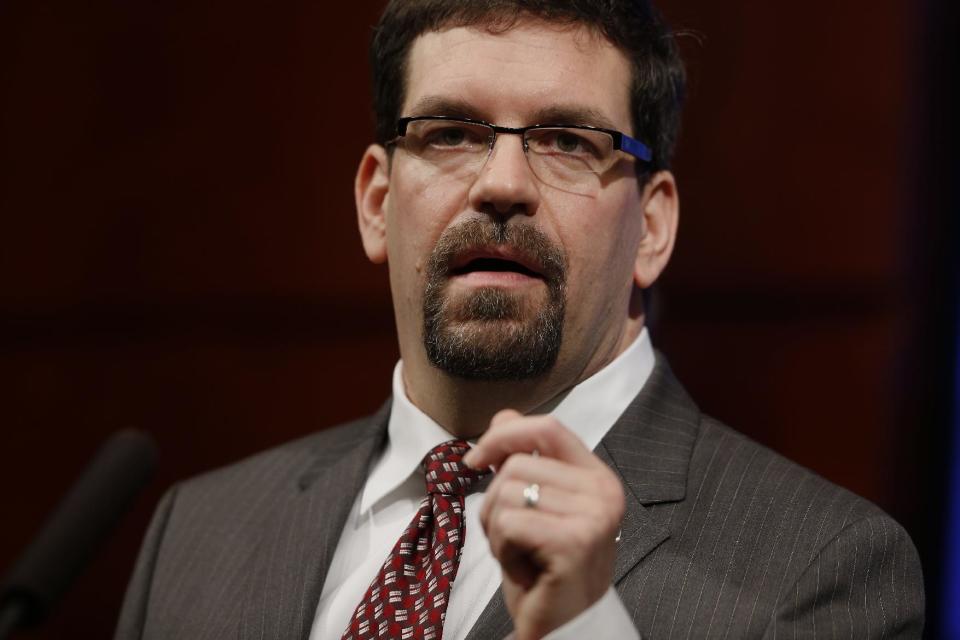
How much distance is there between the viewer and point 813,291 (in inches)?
92.2

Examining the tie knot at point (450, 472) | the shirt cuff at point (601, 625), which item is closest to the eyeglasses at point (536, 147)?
the tie knot at point (450, 472)

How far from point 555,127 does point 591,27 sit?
7.2 inches

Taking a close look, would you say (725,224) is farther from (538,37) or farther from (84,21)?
(84,21)

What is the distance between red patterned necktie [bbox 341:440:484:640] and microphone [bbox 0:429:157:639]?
34 centimetres

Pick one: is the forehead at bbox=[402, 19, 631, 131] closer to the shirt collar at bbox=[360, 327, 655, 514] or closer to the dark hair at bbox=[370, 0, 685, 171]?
the dark hair at bbox=[370, 0, 685, 171]

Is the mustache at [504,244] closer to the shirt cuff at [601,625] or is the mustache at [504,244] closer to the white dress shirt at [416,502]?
the white dress shirt at [416,502]

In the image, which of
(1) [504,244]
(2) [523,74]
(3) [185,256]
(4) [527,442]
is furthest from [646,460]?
(3) [185,256]

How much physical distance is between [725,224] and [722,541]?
1013 millimetres

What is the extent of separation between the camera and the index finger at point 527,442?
1.20 m

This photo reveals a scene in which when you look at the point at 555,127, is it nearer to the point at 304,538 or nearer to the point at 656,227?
the point at 656,227

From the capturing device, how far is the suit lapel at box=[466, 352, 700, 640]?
1463 mm

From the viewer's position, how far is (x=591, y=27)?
1.74m

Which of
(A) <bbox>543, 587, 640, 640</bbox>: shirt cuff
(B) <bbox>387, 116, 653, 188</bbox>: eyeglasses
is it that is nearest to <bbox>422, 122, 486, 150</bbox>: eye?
(B) <bbox>387, 116, 653, 188</bbox>: eyeglasses

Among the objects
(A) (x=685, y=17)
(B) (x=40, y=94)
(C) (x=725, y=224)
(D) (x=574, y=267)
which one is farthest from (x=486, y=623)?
(B) (x=40, y=94)
